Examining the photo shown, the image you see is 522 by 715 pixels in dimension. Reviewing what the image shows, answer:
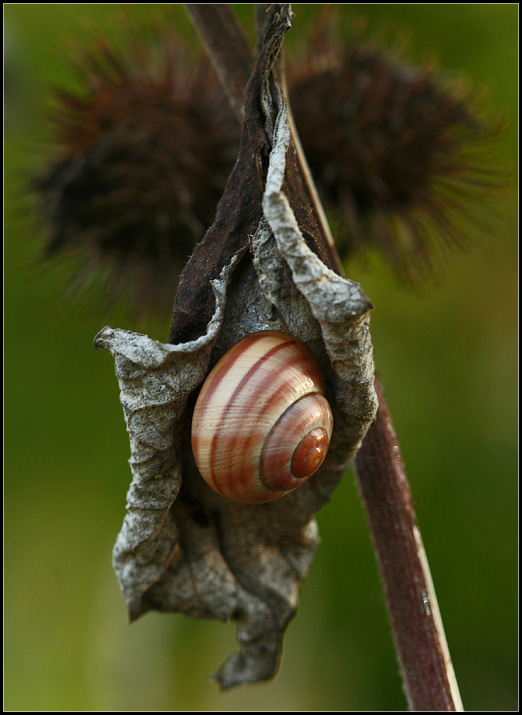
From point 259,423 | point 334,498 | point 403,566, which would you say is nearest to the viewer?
point 259,423

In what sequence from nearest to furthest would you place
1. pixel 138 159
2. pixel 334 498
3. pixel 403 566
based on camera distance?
1. pixel 403 566
2. pixel 138 159
3. pixel 334 498

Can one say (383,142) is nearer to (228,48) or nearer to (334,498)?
(228,48)

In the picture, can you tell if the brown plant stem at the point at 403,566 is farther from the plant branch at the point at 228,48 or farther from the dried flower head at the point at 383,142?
the dried flower head at the point at 383,142

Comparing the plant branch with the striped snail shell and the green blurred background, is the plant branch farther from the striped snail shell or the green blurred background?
the green blurred background

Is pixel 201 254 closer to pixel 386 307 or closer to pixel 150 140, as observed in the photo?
pixel 150 140

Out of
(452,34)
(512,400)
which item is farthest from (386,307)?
(452,34)

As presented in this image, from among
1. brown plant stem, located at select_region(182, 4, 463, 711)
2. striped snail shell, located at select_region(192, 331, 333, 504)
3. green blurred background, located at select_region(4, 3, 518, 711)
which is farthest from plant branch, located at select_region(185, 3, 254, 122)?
green blurred background, located at select_region(4, 3, 518, 711)

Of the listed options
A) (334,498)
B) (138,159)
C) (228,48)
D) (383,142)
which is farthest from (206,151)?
(334,498)

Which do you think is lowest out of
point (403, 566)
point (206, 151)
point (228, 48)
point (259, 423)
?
point (403, 566)
